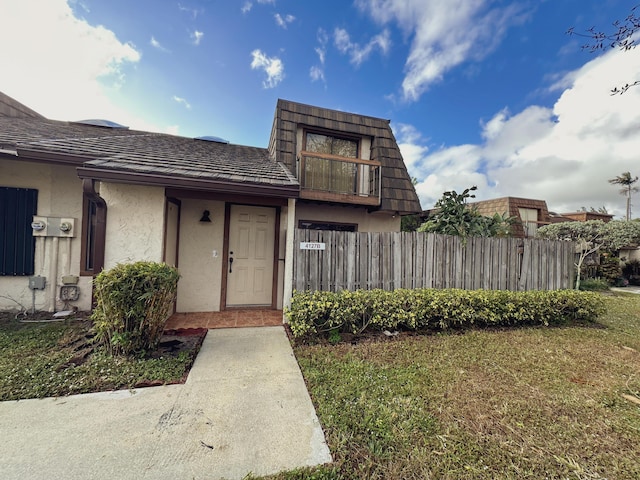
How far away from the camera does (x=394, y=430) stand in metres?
2.13

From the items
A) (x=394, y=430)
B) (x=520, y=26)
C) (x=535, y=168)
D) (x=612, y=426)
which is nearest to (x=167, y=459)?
(x=394, y=430)

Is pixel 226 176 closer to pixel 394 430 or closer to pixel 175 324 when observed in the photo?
pixel 175 324

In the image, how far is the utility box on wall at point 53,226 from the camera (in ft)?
15.0

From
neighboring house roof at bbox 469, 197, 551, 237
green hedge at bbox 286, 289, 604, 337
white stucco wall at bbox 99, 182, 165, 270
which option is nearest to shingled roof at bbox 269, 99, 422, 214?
green hedge at bbox 286, 289, 604, 337

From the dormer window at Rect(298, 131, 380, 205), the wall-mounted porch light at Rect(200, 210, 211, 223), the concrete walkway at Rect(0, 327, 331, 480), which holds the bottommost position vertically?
the concrete walkway at Rect(0, 327, 331, 480)

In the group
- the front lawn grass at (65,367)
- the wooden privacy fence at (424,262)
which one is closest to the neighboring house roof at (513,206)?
the wooden privacy fence at (424,262)

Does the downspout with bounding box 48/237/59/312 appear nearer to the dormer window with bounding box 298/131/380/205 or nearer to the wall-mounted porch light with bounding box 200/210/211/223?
the wall-mounted porch light with bounding box 200/210/211/223

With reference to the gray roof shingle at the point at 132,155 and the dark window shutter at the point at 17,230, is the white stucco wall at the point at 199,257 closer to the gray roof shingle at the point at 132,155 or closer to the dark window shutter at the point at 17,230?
the gray roof shingle at the point at 132,155

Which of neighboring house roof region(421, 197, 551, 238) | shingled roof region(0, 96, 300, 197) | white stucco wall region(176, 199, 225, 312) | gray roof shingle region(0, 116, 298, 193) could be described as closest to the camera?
shingled roof region(0, 96, 300, 197)

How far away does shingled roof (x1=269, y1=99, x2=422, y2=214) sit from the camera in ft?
21.4

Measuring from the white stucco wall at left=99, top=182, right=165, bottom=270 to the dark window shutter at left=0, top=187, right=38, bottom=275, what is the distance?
6.31 feet

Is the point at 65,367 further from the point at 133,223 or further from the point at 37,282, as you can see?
the point at 37,282

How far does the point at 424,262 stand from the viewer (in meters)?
5.19

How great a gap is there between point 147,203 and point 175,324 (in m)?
2.22
